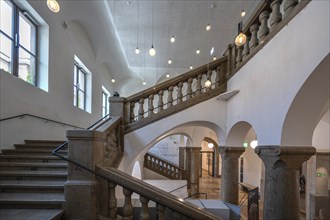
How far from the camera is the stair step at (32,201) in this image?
2.31 m

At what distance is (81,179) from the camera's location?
7.13ft

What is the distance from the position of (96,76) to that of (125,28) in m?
2.75

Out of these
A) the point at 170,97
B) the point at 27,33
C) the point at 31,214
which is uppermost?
the point at 27,33

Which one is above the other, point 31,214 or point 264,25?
point 264,25

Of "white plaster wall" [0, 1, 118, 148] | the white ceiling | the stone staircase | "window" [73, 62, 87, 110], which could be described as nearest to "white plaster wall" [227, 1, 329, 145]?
the stone staircase

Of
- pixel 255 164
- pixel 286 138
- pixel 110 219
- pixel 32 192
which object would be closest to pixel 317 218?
pixel 255 164

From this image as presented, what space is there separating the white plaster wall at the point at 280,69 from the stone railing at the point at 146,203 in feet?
4.99

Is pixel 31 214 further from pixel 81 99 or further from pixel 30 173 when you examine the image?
pixel 81 99

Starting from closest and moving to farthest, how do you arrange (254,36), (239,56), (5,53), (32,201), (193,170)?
(32,201) → (254,36) → (5,53) → (239,56) → (193,170)

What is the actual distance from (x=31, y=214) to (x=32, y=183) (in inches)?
28.4

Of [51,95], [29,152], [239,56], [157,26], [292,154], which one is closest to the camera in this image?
[292,154]

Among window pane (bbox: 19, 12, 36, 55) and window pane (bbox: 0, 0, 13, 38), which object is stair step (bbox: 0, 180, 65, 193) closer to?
window pane (bbox: 0, 0, 13, 38)

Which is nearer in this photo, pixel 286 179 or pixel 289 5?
pixel 289 5

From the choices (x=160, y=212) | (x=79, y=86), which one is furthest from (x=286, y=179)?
(x=79, y=86)
